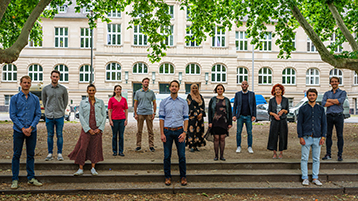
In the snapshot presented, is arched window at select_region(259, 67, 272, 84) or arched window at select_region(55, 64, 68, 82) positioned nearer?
arched window at select_region(55, 64, 68, 82)

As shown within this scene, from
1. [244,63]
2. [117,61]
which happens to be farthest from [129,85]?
[244,63]

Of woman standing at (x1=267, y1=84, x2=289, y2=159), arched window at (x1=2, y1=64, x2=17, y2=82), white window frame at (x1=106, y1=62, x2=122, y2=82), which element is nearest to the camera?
woman standing at (x1=267, y1=84, x2=289, y2=159)

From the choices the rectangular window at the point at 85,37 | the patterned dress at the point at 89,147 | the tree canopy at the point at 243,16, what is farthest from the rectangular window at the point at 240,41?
the patterned dress at the point at 89,147

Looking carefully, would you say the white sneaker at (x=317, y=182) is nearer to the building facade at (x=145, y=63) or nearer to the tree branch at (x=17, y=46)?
the tree branch at (x=17, y=46)

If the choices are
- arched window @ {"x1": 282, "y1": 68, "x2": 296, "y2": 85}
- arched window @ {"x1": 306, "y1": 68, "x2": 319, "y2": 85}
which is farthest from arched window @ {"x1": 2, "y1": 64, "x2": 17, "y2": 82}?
arched window @ {"x1": 306, "y1": 68, "x2": 319, "y2": 85}

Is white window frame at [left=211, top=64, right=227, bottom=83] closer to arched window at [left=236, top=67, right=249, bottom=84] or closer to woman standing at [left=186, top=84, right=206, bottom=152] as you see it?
arched window at [left=236, top=67, right=249, bottom=84]

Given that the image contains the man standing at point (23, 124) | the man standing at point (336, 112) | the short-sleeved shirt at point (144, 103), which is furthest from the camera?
the short-sleeved shirt at point (144, 103)

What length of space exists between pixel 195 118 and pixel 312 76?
35654 mm

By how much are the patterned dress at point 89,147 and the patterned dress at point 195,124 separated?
9.73 feet

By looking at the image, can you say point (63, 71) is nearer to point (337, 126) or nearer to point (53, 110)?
point (53, 110)

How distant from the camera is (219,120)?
22.9 ft

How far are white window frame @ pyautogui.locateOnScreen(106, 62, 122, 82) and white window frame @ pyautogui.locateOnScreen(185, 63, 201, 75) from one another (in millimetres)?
9059

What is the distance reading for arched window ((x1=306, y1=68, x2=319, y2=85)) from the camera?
125ft

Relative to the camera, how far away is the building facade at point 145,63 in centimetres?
3584
